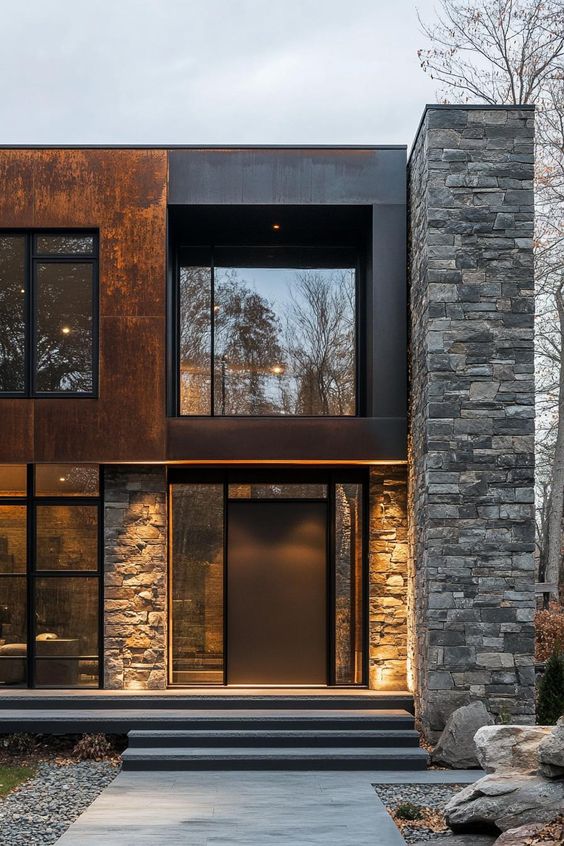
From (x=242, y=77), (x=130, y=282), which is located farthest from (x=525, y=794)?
(x=242, y=77)

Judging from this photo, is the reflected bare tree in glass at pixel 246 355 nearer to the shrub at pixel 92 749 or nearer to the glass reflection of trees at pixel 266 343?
the glass reflection of trees at pixel 266 343

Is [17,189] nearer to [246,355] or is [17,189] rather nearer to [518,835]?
[246,355]

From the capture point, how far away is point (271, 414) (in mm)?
11008

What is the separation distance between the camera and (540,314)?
18000mm

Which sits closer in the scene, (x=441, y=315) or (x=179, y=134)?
(x=441, y=315)

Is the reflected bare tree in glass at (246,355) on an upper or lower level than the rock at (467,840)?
upper

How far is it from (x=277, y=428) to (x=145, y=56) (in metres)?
32.7

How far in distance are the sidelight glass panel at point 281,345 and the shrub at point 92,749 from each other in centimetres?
378

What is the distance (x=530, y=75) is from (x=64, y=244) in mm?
9319

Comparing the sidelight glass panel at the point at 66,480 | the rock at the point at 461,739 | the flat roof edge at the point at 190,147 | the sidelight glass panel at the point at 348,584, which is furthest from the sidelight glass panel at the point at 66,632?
the flat roof edge at the point at 190,147

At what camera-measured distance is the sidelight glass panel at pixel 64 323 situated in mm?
10539

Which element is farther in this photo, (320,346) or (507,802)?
(320,346)

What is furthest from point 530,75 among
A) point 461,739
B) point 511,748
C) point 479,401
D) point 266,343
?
point 511,748

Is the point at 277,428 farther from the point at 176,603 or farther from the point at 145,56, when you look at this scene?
the point at 145,56
